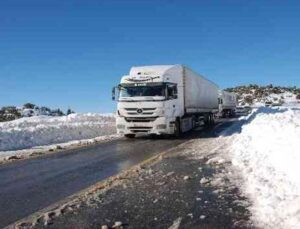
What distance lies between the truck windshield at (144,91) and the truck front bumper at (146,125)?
3.96 ft

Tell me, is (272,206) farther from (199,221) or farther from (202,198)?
(202,198)

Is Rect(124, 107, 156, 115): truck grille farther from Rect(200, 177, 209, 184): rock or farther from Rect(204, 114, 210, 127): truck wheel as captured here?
Rect(200, 177, 209, 184): rock

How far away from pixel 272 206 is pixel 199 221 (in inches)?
42.4

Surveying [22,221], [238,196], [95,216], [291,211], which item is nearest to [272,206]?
[291,211]

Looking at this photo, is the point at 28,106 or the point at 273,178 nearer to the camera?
the point at 273,178

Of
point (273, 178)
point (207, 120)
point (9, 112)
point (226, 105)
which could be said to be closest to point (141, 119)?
point (207, 120)

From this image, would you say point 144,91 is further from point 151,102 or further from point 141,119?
point 141,119

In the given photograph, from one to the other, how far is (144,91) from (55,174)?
1197 cm

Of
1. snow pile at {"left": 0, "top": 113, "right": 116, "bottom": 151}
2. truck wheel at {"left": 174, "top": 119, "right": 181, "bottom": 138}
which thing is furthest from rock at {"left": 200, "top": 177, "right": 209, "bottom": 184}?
snow pile at {"left": 0, "top": 113, "right": 116, "bottom": 151}

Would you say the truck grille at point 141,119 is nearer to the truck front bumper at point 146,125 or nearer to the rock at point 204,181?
the truck front bumper at point 146,125

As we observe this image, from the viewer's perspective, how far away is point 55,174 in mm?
13445

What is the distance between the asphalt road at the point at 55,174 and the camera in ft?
31.3

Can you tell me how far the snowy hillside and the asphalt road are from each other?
11147 centimetres

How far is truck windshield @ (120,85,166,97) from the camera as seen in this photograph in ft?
81.3
